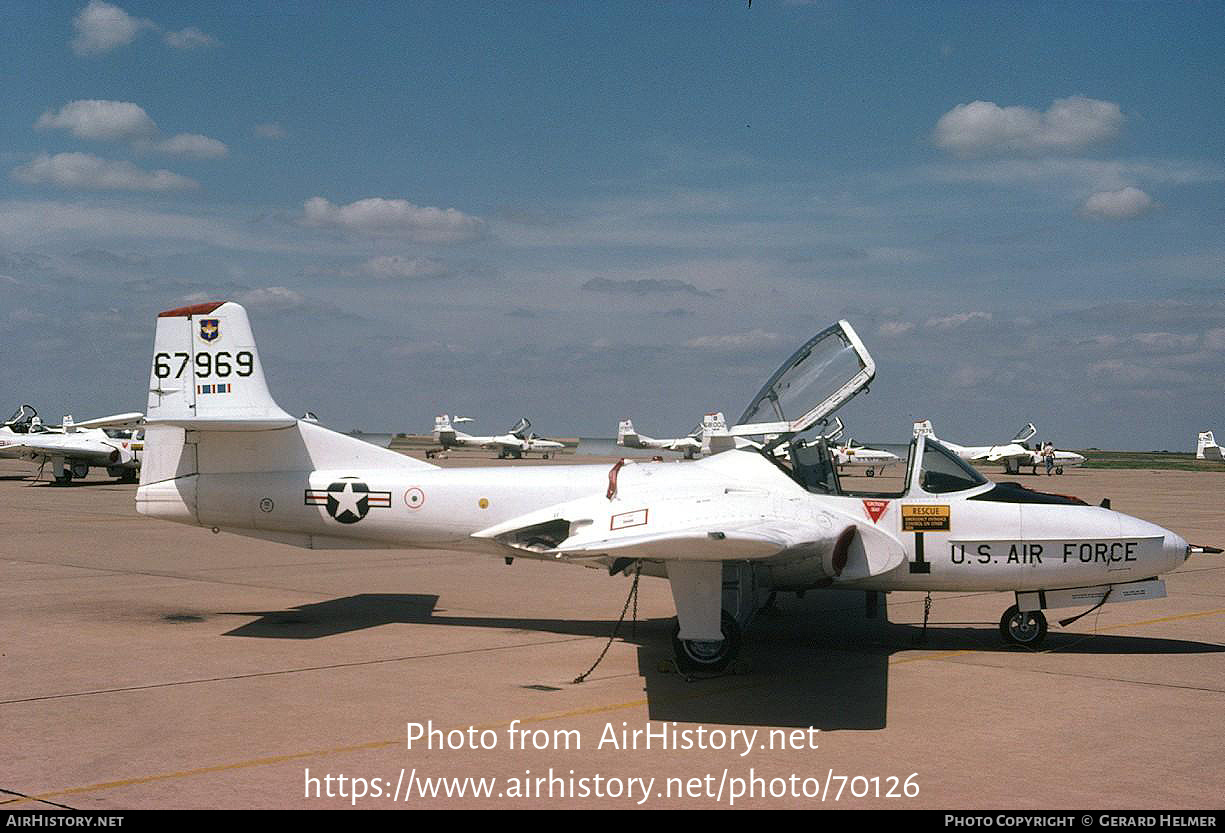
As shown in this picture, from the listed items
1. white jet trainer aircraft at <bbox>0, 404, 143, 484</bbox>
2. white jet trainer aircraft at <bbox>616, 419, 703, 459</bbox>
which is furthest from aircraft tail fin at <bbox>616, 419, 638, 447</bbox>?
white jet trainer aircraft at <bbox>0, 404, 143, 484</bbox>

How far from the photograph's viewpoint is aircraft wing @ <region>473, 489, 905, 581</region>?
25.0ft

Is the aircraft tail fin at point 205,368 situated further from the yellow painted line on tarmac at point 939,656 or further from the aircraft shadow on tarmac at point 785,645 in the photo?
the yellow painted line on tarmac at point 939,656

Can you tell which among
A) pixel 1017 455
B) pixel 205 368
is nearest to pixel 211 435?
pixel 205 368

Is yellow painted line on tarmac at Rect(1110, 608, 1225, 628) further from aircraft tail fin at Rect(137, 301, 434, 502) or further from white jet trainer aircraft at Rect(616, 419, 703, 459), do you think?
white jet trainer aircraft at Rect(616, 419, 703, 459)

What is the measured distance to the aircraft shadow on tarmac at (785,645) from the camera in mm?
7711

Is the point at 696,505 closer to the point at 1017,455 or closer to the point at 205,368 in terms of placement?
the point at 205,368

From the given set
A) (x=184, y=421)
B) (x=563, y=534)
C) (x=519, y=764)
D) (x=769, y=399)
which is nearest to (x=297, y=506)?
(x=184, y=421)

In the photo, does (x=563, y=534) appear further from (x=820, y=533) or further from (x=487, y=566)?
(x=487, y=566)

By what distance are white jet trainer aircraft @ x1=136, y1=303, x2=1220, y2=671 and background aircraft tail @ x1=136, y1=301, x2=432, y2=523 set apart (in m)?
0.01

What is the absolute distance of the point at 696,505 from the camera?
9.10 meters

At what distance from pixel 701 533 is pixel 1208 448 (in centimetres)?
10120

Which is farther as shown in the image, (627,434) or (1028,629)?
(627,434)

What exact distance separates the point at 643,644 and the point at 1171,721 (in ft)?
15.0

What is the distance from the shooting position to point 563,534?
1013 cm
